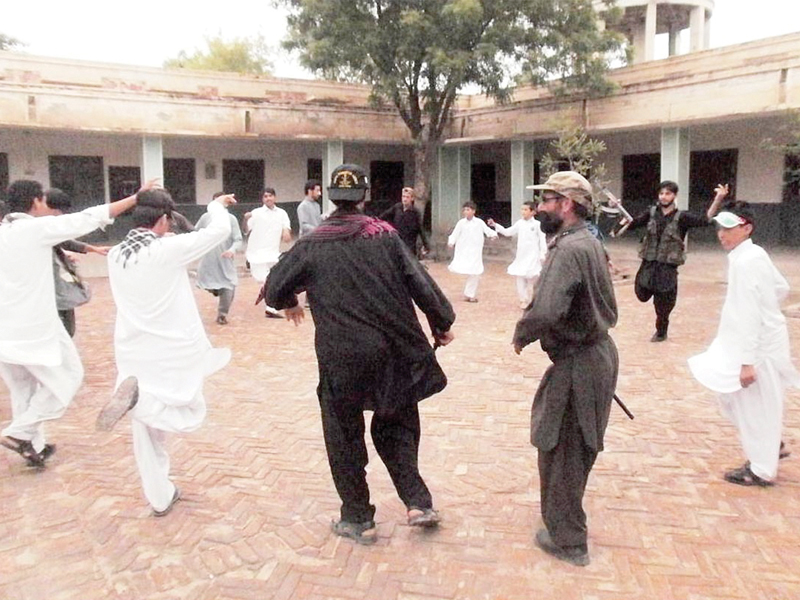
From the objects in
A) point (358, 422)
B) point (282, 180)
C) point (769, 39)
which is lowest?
point (358, 422)

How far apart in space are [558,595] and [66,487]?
9.21 ft

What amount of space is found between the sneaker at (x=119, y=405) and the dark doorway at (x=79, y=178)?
1534cm

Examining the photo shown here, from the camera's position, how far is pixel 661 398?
5.87 metres

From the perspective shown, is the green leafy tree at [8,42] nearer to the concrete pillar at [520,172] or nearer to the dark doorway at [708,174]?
the concrete pillar at [520,172]

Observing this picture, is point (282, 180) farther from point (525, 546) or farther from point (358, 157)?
point (525, 546)

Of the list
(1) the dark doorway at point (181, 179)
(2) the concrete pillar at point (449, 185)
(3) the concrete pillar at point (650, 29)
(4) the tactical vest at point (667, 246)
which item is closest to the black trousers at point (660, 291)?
(4) the tactical vest at point (667, 246)

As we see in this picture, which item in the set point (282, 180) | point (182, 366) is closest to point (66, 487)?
point (182, 366)

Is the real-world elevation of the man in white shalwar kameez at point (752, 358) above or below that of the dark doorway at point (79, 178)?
below

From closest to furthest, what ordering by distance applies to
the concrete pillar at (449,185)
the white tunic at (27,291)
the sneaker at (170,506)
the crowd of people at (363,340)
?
the crowd of people at (363,340) < the sneaker at (170,506) < the white tunic at (27,291) < the concrete pillar at (449,185)

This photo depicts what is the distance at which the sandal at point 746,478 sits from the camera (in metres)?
4.12

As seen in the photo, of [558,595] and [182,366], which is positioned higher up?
[182,366]

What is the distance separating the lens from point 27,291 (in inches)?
171

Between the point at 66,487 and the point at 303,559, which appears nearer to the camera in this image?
the point at 303,559

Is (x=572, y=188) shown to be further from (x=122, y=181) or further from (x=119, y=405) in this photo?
(x=122, y=181)
